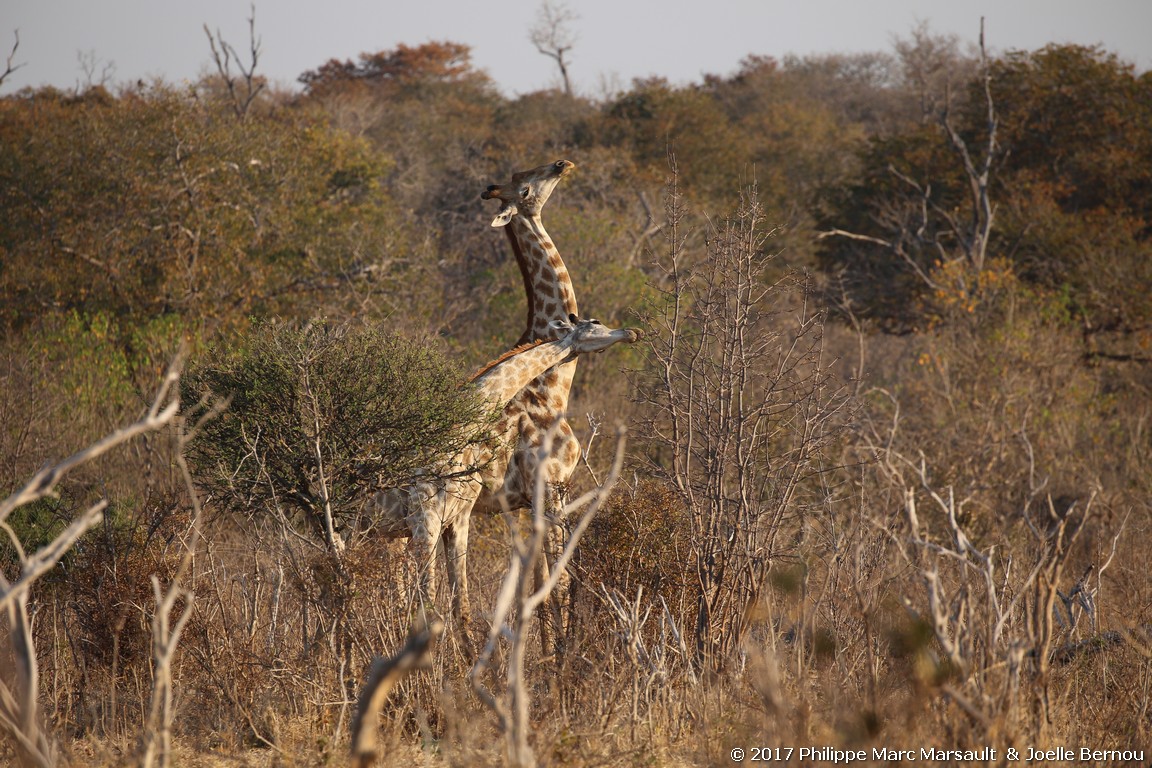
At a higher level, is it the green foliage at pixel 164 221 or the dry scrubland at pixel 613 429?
the green foliage at pixel 164 221

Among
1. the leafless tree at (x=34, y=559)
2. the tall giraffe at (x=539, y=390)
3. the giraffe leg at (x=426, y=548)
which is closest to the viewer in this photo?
the leafless tree at (x=34, y=559)

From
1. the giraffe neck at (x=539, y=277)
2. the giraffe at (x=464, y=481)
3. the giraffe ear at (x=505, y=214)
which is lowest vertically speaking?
the giraffe at (x=464, y=481)

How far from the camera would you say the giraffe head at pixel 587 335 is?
6.45 metres

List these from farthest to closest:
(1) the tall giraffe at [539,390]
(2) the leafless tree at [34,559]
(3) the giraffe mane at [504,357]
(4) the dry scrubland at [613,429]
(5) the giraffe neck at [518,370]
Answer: (3) the giraffe mane at [504,357] → (5) the giraffe neck at [518,370] → (1) the tall giraffe at [539,390] → (4) the dry scrubland at [613,429] → (2) the leafless tree at [34,559]

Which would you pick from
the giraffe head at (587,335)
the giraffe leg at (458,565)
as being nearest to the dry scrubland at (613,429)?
the giraffe leg at (458,565)

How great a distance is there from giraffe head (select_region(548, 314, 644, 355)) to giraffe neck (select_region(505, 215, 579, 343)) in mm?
371

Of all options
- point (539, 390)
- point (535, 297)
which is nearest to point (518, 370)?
point (539, 390)

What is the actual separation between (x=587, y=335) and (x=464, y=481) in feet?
3.60

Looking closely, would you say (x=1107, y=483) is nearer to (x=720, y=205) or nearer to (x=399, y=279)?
(x=399, y=279)

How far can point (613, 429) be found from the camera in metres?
9.88

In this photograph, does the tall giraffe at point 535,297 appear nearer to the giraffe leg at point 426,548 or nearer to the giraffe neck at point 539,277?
the giraffe neck at point 539,277

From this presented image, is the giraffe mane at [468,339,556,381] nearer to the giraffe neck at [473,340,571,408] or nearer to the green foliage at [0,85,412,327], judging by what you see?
the giraffe neck at [473,340,571,408]

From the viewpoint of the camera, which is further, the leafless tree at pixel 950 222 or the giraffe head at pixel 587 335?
the leafless tree at pixel 950 222

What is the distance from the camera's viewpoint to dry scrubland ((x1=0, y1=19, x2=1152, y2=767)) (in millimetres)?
4703
